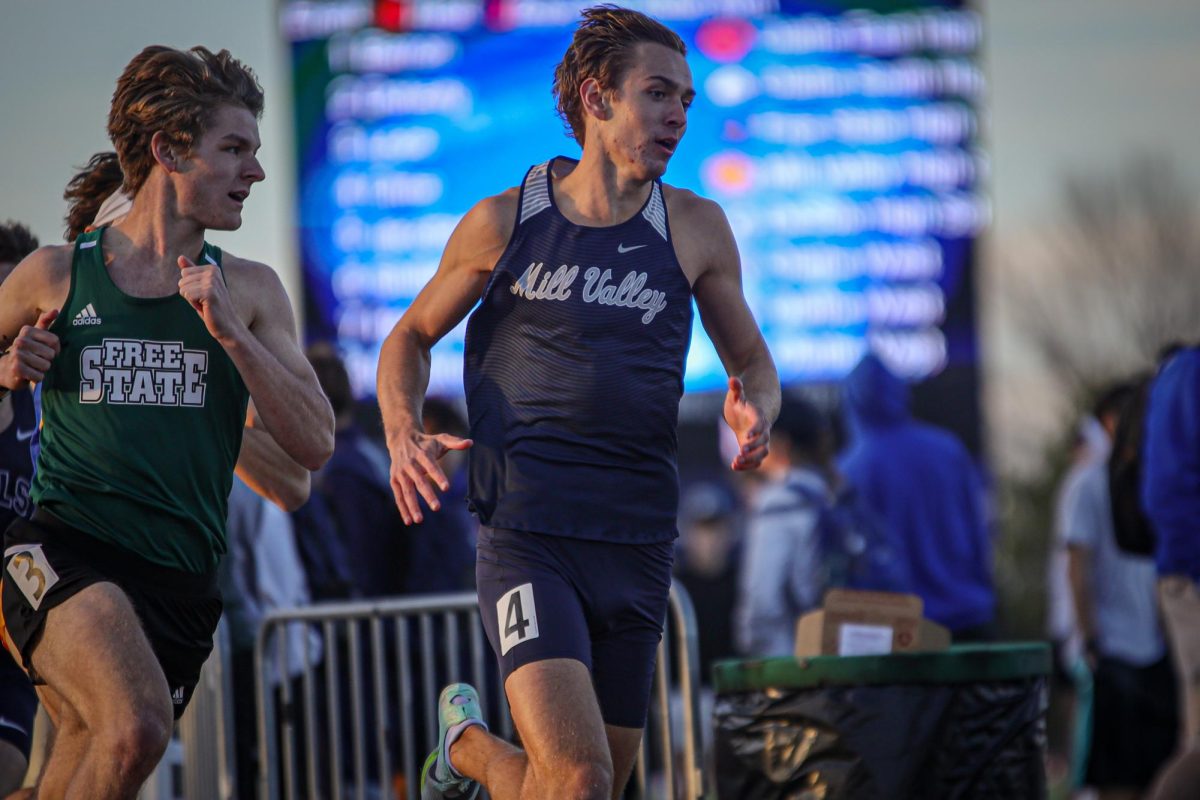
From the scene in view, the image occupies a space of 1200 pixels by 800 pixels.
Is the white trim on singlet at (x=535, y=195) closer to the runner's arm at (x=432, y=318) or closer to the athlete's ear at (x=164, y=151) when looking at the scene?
the runner's arm at (x=432, y=318)

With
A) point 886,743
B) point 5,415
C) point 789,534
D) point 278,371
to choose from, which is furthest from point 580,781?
point 789,534

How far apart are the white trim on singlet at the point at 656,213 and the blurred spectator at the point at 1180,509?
2.90 metres

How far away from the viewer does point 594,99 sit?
4.54 m

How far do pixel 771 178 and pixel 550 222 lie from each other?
986 centimetres

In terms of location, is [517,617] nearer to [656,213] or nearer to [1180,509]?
[656,213]

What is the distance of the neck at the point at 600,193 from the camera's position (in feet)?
14.6

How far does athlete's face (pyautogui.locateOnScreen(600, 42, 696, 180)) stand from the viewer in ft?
14.5

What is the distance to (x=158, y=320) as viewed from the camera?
421cm

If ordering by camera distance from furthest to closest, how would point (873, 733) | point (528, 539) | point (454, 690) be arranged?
point (873, 733), point (454, 690), point (528, 539)

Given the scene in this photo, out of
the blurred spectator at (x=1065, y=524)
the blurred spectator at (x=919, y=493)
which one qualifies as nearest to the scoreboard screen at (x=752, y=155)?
the blurred spectator at (x=1065, y=524)

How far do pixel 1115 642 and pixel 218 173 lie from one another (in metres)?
6.04

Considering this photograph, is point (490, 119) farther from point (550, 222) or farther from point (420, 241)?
point (550, 222)

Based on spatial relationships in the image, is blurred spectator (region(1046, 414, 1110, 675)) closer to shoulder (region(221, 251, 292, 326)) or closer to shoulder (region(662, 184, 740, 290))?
shoulder (region(662, 184, 740, 290))

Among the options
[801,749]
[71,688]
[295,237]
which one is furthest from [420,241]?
[71,688]
